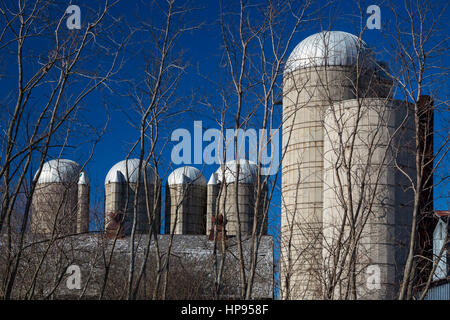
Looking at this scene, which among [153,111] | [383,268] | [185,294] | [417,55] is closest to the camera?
[417,55]

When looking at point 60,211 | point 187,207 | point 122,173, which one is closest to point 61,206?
point 60,211

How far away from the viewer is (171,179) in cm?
4150

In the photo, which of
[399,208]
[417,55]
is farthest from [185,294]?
[417,55]

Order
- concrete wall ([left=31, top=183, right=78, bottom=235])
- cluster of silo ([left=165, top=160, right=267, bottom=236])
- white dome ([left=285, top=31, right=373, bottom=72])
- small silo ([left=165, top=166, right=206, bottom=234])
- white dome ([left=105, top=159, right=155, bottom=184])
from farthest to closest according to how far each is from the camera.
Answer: white dome ([left=105, top=159, right=155, bottom=184])
small silo ([left=165, top=166, right=206, bottom=234])
cluster of silo ([left=165, top=160, right=267, bottom=236])
white dome ([left=285, top=31, right=373, bottom=72])
concrete wall ([left=31, top=183, right=78, bottom=235])

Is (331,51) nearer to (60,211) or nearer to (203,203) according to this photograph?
(60,211)

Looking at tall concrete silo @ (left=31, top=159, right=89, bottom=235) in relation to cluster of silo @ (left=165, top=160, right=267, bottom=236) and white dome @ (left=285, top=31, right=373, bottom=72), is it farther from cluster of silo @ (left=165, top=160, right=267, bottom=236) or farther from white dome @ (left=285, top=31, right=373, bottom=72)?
white dome @ (left=285, top=31, right=373, bottom=72)

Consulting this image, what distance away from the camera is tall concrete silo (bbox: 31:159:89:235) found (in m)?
13.6

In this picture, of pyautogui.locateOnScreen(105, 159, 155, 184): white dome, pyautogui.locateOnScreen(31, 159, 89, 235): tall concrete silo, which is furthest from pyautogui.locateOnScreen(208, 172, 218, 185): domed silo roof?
pyautogui.locateOnScreen(31, 159, 89, 235): tall concrete silo

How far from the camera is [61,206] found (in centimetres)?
1302

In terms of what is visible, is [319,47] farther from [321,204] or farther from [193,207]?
[193,207]

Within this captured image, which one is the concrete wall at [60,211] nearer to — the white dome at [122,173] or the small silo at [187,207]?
the white dome at [122,173]

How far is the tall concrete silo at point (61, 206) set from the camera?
13.6 m
